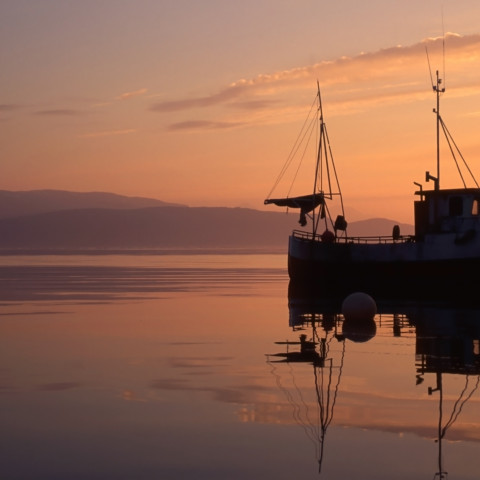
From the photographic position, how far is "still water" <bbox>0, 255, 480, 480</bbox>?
453 inches

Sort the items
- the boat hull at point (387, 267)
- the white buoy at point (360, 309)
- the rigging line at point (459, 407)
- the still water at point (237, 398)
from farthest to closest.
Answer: the boat hull at point (387, 267), the white buoy at point (360, 309), the rigging line at point (459, 407), the still water at point (237, 398)

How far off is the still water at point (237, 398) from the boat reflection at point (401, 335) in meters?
0.05

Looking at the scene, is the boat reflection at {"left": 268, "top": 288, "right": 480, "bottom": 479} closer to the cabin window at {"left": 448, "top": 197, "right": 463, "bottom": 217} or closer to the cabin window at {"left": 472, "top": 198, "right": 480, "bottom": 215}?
the cabin window at {"left": 448, "top": 197, "right": 463, "bottom": 217}

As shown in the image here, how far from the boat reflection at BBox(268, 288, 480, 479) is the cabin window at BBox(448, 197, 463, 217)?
281 inches

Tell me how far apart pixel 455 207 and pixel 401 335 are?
2129 centimetres

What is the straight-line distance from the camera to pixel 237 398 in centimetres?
1620

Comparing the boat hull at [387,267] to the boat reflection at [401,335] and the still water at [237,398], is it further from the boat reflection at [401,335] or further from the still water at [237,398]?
the still water at [237,398]

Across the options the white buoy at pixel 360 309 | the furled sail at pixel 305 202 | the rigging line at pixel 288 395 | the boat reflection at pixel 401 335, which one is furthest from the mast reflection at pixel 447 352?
the furled sail at pixel 305 202

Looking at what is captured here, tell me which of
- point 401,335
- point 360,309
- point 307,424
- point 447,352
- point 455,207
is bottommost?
point 401,335

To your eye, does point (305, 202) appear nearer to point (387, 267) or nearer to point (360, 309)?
point (387, 267)

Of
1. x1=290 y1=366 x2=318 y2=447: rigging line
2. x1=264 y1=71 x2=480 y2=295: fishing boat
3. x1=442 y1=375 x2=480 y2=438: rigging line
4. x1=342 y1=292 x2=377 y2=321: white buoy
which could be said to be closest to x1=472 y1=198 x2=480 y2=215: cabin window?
x1=264 y1=71 x2=480 y2=295: fishing boat

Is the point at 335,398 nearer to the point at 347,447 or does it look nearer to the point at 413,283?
the point at 347,447

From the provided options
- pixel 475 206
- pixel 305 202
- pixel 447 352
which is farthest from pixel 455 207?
pixel 447 352

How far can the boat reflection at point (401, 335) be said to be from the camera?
15.1 metres
